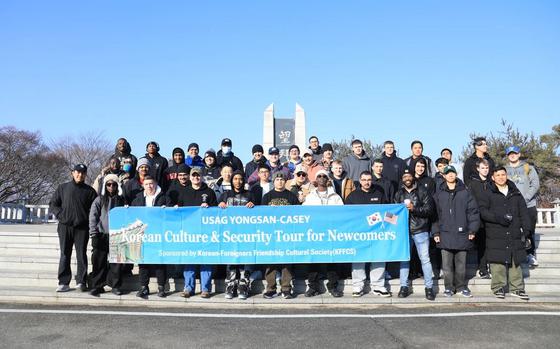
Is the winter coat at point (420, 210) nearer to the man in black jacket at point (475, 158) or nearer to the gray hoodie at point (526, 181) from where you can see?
the man in black jacket at point (475, 158)

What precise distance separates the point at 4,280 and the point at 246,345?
18.2ft

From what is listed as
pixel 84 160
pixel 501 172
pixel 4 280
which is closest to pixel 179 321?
pixel 4 280

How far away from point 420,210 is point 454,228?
632mm

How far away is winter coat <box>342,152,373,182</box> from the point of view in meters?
8.80

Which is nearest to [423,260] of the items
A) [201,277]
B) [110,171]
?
[201,277]

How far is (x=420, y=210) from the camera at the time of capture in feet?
22.5

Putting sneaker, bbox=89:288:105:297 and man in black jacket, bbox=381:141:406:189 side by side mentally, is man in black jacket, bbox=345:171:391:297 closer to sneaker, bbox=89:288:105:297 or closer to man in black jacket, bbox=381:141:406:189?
man in black jacket, bbox=381:141:406:189

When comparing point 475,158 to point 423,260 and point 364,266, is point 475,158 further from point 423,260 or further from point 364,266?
point 364,266

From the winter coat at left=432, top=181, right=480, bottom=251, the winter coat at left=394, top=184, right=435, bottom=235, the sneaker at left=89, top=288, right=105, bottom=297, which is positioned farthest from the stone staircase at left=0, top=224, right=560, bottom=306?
the winter coat at left=394, top=184, right=435, bottom=235

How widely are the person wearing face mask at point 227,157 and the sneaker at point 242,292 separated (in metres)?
3.41

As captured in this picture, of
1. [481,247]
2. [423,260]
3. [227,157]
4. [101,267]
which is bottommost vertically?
[101,267]

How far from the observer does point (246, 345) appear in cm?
477

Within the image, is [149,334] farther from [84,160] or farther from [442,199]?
[84,160]

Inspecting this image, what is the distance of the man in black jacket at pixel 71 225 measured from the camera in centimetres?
705
